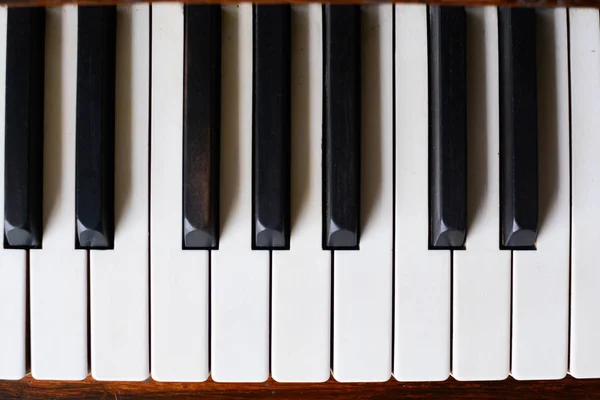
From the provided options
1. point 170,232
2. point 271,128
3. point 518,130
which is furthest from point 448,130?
point 170,232

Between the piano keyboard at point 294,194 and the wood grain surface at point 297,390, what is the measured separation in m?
0.06

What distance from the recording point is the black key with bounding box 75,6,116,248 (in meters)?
0.54

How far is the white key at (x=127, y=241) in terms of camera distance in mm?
558

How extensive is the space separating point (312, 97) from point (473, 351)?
321 millimetres

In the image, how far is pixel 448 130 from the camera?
0.54m

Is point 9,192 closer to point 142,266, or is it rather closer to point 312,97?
point 142,266

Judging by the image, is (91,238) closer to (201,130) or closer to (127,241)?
(127,241)

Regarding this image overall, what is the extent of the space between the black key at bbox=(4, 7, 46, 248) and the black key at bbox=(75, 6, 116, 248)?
47 millimetres

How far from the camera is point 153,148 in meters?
0.56

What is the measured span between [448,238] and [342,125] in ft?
0.52

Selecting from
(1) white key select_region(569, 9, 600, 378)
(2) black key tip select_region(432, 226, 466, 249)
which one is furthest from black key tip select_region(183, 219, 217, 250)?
(1) white key select_region(569, 9, 600, 378)

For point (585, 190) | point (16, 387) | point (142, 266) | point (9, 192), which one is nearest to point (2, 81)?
point (9, 192)

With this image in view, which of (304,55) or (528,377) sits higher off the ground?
(304,55)

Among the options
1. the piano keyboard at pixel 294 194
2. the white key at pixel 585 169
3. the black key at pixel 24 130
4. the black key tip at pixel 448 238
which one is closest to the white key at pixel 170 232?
the piano keyboard at pixel 294 194
